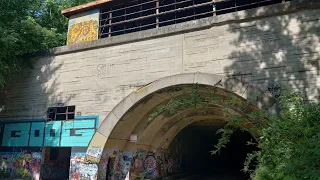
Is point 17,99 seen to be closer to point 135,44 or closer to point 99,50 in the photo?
point 99,50

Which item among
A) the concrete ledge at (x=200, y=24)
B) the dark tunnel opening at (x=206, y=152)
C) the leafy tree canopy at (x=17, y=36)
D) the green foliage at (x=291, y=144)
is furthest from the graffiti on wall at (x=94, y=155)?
the green foliage at (x=291, y=144)

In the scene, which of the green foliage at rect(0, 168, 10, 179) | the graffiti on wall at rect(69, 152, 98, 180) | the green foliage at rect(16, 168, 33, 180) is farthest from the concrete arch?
the green foliage at rect(0, 168, 10, 179)

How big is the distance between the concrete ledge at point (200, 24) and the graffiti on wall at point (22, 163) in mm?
4570

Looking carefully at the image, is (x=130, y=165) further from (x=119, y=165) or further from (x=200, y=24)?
(x=200, y=24)

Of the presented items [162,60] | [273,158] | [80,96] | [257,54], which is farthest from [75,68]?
[273,158]

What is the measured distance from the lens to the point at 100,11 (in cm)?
1411

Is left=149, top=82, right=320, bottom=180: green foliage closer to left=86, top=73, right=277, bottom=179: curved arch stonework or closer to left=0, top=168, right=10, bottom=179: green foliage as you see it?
left=86, top=73, right=277, bottom=179: curved arch stonework

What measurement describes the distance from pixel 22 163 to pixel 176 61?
8.29 m

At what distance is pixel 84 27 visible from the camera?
14.3 metres

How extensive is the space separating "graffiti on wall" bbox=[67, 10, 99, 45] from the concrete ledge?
997mm

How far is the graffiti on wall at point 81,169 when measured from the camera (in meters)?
11.8

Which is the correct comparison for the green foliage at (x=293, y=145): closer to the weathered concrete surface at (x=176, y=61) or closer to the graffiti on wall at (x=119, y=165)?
the weathered concrete surface at (x=176, y=61)

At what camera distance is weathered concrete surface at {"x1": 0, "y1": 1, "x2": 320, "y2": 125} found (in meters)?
9.33

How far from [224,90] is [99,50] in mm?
5618
